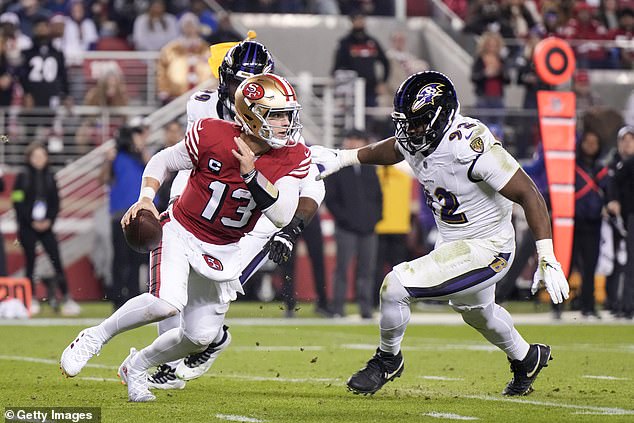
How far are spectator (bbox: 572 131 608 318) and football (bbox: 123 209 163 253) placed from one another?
720 centimetres

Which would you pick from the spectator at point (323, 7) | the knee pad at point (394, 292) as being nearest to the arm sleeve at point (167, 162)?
the knee pad at point (394, 292)

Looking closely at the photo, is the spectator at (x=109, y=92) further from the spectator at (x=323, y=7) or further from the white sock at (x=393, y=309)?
the white sock at (x=393, y=309)

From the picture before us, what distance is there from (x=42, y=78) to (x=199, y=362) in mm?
8382

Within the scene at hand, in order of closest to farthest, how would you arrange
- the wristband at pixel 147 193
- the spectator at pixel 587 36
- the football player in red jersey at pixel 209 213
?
→ the football player in red jersey at pixel 209 213 < the wristband at pixel 147 193 < the spectator at pixel 587 36

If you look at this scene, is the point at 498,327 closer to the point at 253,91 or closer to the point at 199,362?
the point at 199,362

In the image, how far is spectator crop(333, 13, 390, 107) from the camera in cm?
1603

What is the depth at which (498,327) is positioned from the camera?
6.80m

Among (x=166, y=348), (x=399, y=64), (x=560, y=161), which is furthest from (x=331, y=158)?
(x=399, y=64)

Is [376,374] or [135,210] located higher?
[135,210]

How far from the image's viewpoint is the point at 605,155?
16.3 meters

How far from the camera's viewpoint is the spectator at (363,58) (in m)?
16.0

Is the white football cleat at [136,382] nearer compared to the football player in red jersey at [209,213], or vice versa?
the football player in red jersey at [209,213]

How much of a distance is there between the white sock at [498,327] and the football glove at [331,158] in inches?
41.0

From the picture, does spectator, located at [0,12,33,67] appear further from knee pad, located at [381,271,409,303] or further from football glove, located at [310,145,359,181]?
knee pad, located at [381,271,409,303]
